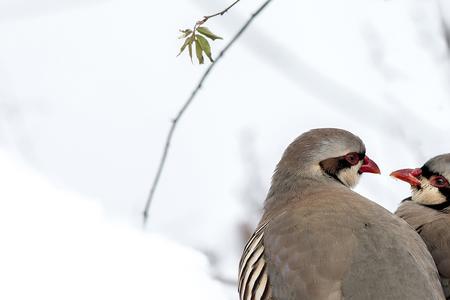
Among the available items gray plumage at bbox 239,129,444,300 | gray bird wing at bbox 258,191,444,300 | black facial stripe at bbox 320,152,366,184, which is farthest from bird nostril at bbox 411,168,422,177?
gray bird wing at bbox 258,191,444,300

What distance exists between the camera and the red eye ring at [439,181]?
499cm

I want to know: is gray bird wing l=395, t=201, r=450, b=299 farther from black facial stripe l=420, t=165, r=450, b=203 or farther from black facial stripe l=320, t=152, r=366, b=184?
black facial stripe l=320, t=152, r=366, b=184

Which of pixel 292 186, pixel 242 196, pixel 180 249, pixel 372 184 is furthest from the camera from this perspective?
pixel 242 196

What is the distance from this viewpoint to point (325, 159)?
4.94 metres

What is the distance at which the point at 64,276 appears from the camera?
575 cm

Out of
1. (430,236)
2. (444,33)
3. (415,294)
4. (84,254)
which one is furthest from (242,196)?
(415,294)

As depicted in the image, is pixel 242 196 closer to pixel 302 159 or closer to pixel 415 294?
pixel 302 159

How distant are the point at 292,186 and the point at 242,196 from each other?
3213mm

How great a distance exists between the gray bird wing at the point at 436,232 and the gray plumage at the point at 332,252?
0.19 meters

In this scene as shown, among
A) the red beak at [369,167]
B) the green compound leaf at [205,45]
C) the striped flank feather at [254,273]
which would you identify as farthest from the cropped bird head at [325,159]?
the green compound leaf at [205,45]

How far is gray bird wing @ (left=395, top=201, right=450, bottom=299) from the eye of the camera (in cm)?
441

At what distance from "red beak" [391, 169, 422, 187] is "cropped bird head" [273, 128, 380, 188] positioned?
0.19 metres

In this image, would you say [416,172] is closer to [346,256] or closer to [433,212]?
[433,212]

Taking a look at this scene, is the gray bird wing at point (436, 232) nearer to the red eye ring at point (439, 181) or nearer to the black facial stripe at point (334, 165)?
the red eye ring at point (439, 181)
